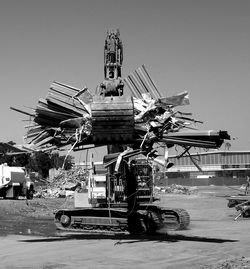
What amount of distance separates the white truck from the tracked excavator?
20.2 m

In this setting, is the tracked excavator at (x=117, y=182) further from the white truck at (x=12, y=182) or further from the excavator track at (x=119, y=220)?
the white truck at (x=12, y=182)

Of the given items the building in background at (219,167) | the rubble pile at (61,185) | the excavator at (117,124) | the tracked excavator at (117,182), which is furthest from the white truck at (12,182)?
the building in background at (219,167)

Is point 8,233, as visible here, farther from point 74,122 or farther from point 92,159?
point 74,122

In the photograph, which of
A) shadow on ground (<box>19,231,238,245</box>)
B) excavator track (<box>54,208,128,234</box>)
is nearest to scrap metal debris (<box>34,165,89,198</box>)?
excavator track (<box>54,208,128,234</box>)

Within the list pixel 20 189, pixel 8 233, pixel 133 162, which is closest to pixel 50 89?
pixel 133 162

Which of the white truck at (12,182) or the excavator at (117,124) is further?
the white truck at (12,182)

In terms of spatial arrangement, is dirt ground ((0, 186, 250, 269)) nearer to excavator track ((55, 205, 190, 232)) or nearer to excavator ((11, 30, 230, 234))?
excavator track ((55, 205, 190, 232))

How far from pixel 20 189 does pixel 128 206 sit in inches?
969

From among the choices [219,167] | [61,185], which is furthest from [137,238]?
[219,167]

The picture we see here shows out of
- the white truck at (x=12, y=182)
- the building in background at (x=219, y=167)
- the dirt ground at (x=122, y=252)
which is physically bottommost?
the dirt ground at (x=122, y=252)

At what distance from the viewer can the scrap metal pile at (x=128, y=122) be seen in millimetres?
15203

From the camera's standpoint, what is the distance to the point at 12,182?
41750mm

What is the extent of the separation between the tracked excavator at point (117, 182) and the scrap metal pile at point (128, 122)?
0.09 meters

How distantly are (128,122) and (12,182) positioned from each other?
28.1 m
